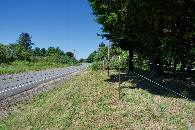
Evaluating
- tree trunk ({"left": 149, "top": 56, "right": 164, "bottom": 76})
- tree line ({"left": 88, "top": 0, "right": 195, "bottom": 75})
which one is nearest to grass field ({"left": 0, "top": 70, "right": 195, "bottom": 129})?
tree trunk ({"left": 149, "top": 56, "right": 164, "bottom": 76})

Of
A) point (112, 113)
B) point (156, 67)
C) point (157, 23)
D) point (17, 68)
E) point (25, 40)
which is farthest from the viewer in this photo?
point (25, 40)

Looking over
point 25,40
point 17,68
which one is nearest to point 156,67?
point 17,68

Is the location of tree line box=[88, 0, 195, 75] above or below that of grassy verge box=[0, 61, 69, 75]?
above

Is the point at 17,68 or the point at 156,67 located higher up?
the point at 156,67

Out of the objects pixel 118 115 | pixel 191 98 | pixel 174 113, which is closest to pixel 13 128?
pixel 118 115

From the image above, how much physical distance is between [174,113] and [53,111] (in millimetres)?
4793

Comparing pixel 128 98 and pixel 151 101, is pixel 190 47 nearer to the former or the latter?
pixel 151 101

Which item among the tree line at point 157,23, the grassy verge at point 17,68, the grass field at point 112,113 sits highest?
the tree line at point 157,23

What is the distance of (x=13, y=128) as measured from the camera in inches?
171

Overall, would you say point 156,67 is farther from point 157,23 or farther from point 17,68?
point 17,68

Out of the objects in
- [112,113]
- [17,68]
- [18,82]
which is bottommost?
[112,113]

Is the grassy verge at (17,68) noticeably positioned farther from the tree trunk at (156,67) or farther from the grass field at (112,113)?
the tree trunk at (156,67)

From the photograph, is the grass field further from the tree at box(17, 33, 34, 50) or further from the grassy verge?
the tree at box(17, 33, 34, 50)

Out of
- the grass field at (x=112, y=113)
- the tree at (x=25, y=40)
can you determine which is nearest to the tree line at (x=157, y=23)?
the grass field at (x=112, y=113)
